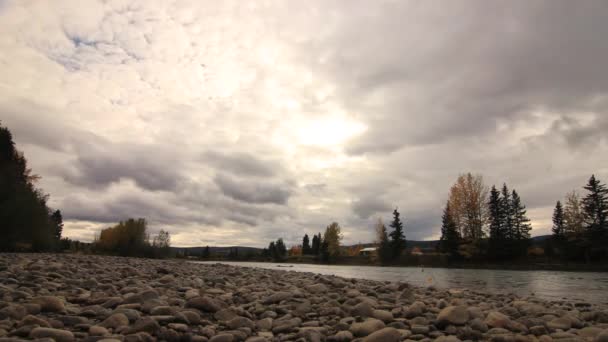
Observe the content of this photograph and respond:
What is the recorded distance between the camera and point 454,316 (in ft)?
18.4

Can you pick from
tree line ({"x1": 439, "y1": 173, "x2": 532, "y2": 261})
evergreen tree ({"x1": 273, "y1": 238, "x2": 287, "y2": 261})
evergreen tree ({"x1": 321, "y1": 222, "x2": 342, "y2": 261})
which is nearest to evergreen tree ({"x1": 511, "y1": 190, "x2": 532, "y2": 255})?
tree line ({"x1": 439, "y1": 173, "x2": 532, "y2": 261})

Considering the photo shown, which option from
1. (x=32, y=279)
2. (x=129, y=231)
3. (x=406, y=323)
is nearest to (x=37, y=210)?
(x=32, y=279)

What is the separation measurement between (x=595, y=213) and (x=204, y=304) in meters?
50.3

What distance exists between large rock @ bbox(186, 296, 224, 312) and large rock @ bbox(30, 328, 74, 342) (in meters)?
1.99

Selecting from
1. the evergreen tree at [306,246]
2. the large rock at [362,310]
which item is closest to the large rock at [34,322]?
the large rock at [362,310]

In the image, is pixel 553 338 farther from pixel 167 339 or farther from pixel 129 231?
pixel 129 231

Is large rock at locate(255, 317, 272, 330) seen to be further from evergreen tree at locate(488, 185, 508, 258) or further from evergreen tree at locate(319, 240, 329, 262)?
evergreen tree at locate(319, 240, 329, 262)

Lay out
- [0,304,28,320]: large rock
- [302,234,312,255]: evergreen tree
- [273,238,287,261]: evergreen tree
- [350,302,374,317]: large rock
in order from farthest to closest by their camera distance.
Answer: [302,234,312,255]: evergreen tree → [273,238,287,261]: evergreen tree → [350,302,374,317]: large rock → [0,304,28,320]: large rock

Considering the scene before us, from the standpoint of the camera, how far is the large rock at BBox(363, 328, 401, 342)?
4.58 m

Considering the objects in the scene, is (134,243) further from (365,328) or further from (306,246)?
(306,246)

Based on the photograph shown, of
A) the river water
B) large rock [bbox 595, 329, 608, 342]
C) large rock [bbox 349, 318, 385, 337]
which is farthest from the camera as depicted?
the river water

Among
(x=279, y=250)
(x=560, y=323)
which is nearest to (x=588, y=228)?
(x=560, y=323)

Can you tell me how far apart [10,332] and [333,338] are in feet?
12.1

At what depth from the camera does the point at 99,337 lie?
4.09 metres
